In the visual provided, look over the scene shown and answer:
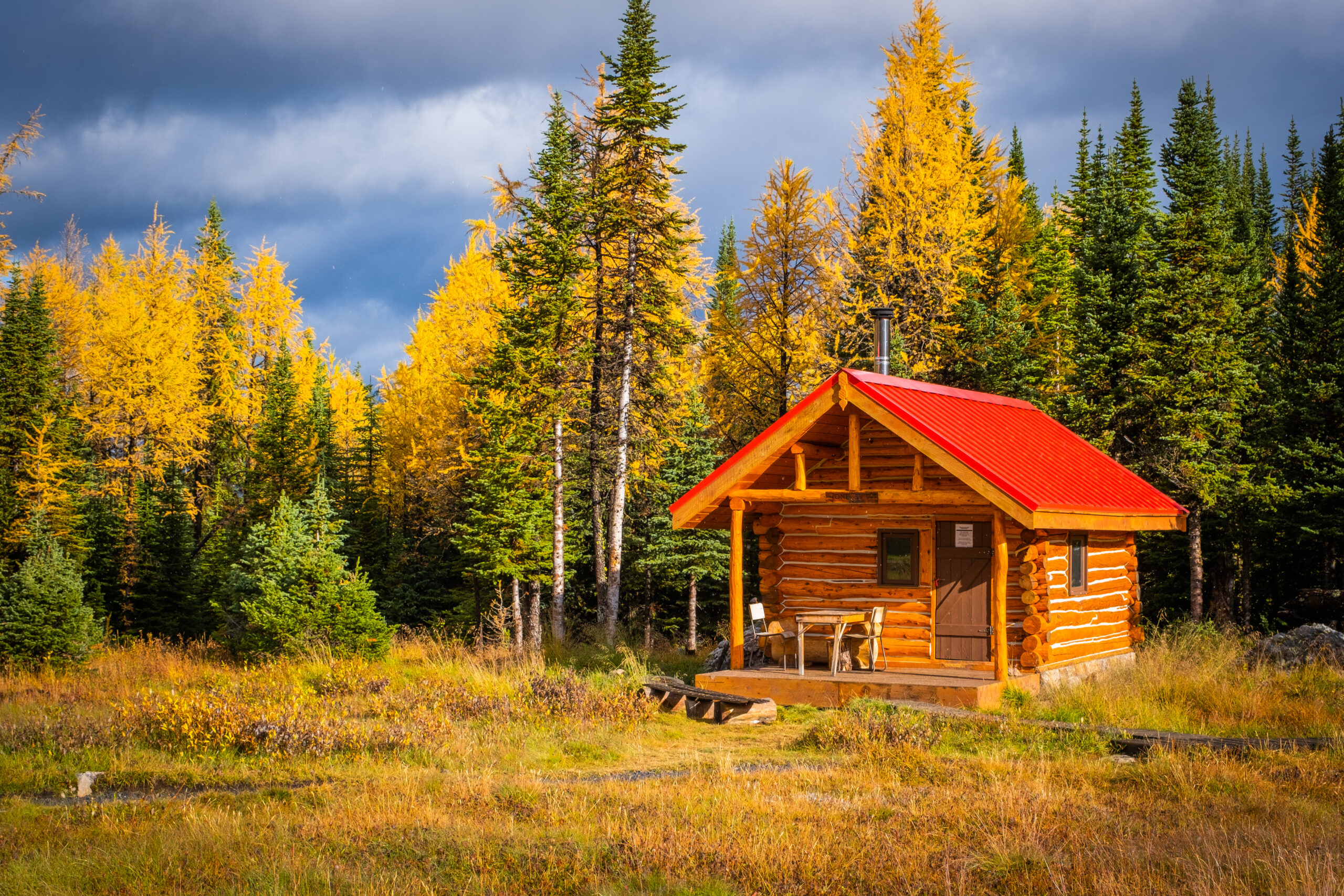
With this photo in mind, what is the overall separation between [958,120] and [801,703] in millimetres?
18461

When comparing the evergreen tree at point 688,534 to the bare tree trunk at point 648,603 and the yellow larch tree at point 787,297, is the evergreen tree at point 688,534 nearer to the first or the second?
the bare tree trunk at point 648,603

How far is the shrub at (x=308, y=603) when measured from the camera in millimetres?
20047

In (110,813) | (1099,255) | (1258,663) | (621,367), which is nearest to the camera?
(110,813)

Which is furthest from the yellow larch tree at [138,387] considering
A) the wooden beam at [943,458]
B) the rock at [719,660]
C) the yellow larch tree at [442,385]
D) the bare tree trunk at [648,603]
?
the wooden beam at [943,458]

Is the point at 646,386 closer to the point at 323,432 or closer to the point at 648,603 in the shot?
the point at 648,603

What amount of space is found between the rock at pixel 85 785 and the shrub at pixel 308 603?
9.91m

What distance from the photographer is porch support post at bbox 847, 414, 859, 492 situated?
592 inches

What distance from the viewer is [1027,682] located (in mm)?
14422

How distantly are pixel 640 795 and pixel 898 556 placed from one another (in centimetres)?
841

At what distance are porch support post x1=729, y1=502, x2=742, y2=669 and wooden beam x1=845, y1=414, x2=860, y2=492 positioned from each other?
1825 millimetres

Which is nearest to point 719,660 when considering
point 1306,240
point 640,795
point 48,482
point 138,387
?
point 640,795

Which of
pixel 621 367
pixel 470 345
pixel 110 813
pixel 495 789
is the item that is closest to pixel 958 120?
pixel 621 367

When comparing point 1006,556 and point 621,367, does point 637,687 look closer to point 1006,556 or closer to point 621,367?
point 1006,556

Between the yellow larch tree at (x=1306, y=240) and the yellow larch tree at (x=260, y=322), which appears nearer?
the yellow larch tree at (x=1306, y=240)
